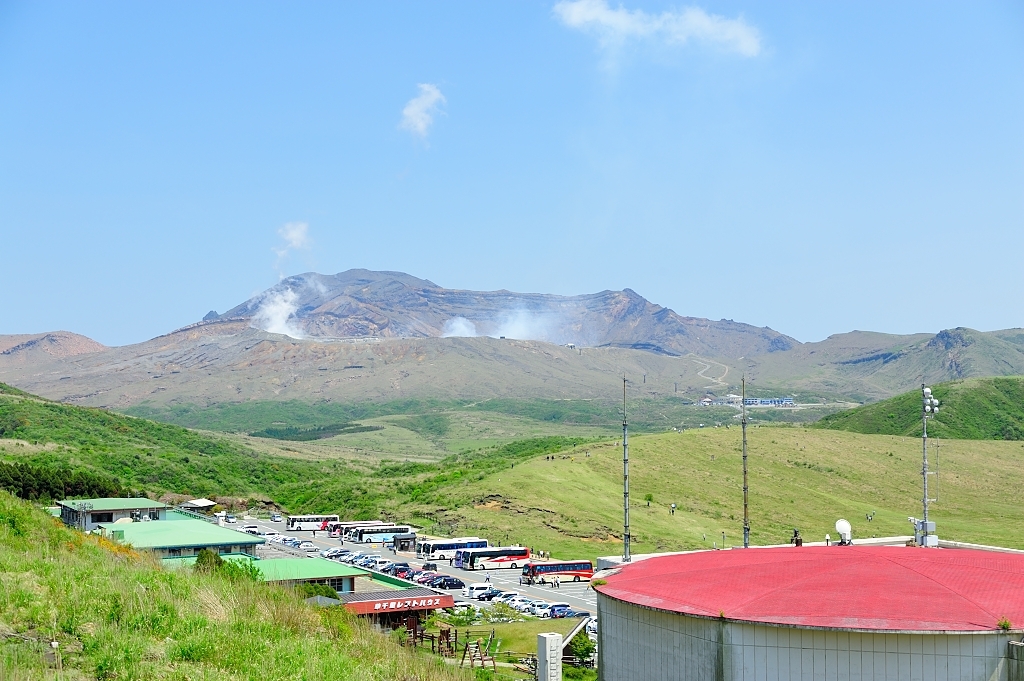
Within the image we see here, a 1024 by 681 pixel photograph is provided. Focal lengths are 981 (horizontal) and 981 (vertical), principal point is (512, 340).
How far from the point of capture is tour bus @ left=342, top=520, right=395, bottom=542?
293 feet

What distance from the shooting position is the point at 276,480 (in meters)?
136

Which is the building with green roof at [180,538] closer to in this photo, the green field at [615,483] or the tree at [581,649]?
the tree at [581,649]

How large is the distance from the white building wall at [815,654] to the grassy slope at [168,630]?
5.52 metres

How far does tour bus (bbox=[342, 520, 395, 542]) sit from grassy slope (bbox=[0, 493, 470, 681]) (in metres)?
70.3

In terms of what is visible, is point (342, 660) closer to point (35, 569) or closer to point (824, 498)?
point (35, 569)

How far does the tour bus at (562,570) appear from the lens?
7019cm

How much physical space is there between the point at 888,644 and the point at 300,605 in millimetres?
11328

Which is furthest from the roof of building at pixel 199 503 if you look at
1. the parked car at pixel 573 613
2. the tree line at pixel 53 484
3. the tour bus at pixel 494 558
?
the parked car at pixel 573 613

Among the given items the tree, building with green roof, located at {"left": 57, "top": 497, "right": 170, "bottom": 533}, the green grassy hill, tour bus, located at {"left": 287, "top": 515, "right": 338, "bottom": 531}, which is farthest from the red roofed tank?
the green grassy hill

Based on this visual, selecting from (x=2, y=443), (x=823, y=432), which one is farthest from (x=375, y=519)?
(x=823, y=432)

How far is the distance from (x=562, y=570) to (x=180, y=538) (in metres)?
28.2

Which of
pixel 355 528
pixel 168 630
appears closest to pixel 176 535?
pixel 355 528

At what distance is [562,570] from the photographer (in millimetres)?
72188

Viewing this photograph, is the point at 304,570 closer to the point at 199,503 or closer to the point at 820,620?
the point at 820,620
